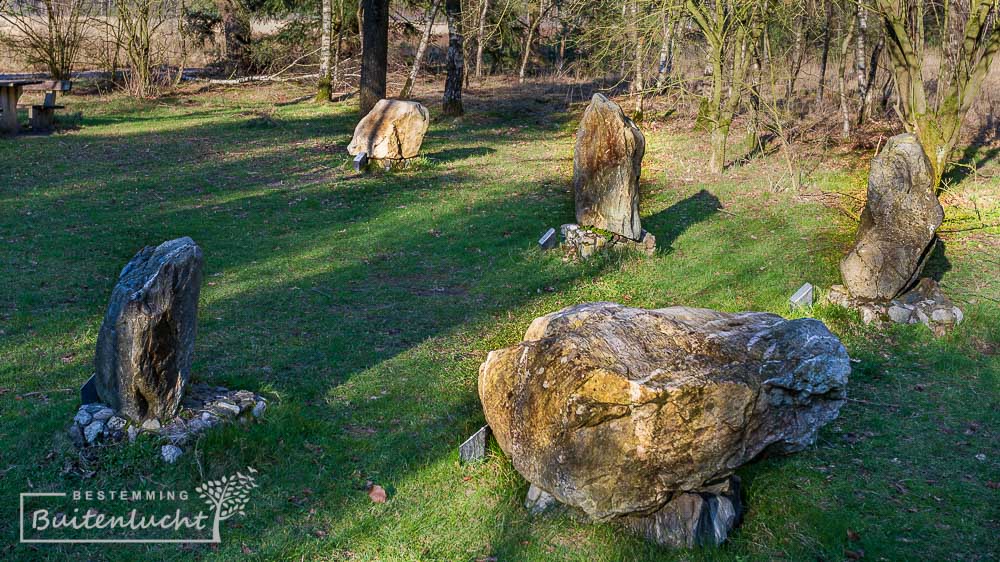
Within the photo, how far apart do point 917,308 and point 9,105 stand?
63.3 ft

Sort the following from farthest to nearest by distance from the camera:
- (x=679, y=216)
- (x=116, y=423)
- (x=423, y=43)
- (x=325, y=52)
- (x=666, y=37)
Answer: (x=325, y=52) → (x=423, y=43) → (x=666, y=37) → (x=679, y=216) → (x=116, y=423)

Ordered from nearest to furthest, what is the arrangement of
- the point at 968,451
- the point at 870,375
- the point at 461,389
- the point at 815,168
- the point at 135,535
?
the point at 135,535 < the point at 968,451 < the point at 461,389 < the point at 870,375 < the point at 815,168

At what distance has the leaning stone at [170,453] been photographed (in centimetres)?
586

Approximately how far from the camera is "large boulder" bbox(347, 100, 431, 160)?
55.6 ft

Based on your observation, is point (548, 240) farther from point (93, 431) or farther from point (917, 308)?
point (93, 431)

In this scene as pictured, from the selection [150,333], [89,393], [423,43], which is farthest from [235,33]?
[150,333]

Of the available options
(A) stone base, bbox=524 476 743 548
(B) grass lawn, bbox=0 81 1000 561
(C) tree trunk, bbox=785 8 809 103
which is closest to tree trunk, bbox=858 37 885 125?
(C) tree trunk, bbox=785 8 809 103

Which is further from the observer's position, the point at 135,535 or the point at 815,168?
the point at 815,168

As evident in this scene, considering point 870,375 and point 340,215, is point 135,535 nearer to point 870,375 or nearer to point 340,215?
point 870,375

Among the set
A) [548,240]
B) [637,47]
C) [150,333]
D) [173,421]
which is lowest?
[173,421]

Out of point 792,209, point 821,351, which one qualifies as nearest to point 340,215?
point 792,209

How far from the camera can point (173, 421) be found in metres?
6.16

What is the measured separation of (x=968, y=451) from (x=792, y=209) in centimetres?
843

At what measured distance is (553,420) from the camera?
5.42 m
